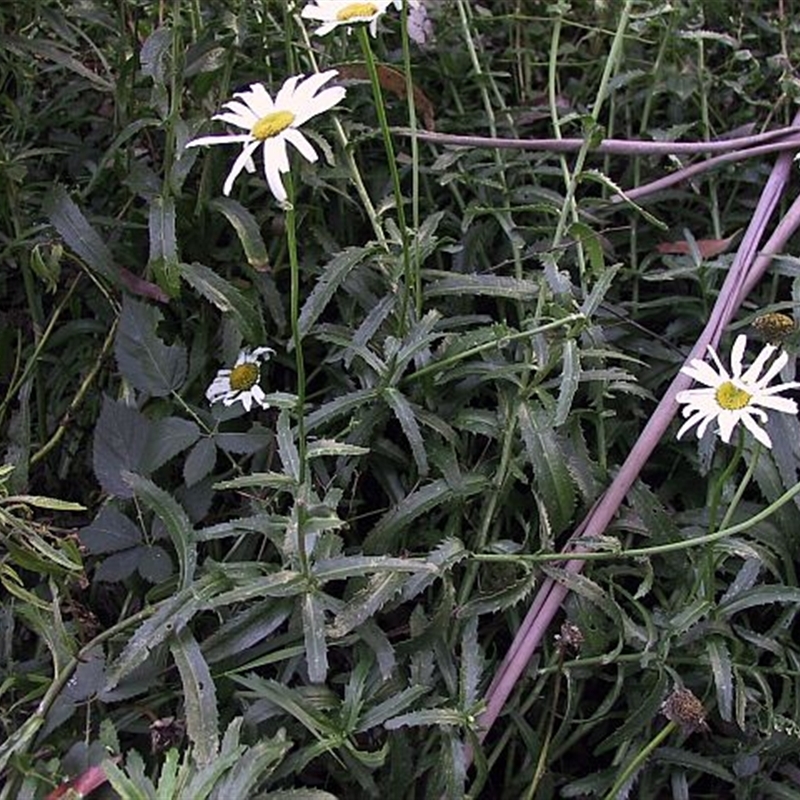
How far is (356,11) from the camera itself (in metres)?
0.82

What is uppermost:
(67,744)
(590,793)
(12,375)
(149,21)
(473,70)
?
(149,21)

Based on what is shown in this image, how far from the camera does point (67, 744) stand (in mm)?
868

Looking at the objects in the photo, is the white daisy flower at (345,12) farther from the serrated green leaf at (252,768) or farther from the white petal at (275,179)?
the serrated green leaf at (252,768)

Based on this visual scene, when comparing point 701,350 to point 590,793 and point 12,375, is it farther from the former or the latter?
point 12,375

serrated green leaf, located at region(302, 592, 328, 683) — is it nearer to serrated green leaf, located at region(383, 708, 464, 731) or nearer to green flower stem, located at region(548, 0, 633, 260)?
serrated green leaf, located at region(383, 708, 464, 731)

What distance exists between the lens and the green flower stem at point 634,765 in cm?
87

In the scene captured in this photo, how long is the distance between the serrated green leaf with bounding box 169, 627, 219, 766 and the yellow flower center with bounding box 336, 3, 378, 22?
0.47 metres

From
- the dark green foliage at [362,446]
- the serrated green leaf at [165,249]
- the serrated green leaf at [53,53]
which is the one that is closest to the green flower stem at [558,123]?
the dark green foliage at [362,446]

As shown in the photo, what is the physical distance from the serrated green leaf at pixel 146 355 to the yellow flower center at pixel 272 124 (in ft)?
1.05

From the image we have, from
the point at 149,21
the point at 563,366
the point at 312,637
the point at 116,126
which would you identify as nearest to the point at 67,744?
the point at 312,637

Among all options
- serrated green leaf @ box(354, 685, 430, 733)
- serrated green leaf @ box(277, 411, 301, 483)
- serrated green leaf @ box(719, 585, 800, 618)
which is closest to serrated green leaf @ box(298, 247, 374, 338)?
serrated green leaf @ box(277, 411, 301, 483)

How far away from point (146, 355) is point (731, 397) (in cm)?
52

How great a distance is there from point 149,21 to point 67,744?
0.80m

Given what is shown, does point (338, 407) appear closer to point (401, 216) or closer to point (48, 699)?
point (401, 216)
